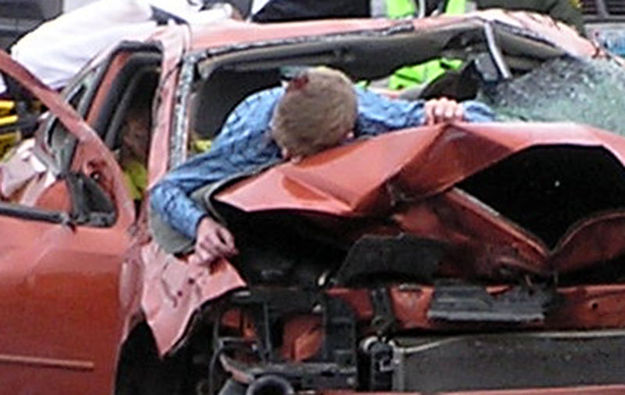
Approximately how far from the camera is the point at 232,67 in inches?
315

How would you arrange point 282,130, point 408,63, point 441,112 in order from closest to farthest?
point 282,130 → point 441,112 → point 408,63

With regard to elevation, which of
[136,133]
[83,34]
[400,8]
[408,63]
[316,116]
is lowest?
[83,34]

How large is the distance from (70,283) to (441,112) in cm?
179

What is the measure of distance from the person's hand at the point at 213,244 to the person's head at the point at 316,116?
0.97 ft

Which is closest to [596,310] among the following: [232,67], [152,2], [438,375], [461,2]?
[438,375]

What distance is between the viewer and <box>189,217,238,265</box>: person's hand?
6.61 meters

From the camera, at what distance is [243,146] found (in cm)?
710

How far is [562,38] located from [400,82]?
2.16 feet

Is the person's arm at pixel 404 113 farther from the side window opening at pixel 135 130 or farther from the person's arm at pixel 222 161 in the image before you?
the side window opening at pixel 135 130

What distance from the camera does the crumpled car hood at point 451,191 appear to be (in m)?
6.40

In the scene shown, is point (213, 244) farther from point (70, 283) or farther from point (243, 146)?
point (70, 283)

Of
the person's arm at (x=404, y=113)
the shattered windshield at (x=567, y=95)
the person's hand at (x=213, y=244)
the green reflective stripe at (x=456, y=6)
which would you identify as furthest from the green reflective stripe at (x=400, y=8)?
the person's hand at (x=213, y=244)

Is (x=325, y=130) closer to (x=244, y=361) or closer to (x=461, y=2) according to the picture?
(x=244, y=361)

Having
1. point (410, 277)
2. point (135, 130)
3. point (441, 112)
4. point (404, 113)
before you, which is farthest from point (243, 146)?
point (135, 130)
